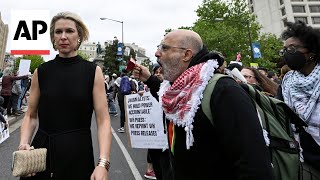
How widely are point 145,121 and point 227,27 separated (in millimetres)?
32887

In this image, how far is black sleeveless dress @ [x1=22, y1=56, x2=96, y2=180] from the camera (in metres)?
2.00

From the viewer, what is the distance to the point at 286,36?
2752mm

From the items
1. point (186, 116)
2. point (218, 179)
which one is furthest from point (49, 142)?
point (218, 179)

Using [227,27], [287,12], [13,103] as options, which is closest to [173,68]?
[13,103]

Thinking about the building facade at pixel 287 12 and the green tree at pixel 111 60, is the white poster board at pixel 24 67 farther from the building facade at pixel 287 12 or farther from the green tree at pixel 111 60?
the green tree at pixel 111 60

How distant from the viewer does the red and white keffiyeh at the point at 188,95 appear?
1592mm

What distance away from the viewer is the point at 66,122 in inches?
79.9

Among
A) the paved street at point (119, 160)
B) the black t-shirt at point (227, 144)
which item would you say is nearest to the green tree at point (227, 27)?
the paved street at point (119, 160)

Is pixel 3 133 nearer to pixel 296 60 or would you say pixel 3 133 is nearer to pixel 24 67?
pixel 24 67

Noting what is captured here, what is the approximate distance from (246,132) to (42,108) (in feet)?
4.36

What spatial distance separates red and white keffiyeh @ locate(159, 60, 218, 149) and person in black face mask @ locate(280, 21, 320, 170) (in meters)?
1.12

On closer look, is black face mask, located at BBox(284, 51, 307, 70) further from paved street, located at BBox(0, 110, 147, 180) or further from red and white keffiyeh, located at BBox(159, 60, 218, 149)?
paved street, located at BBox(0, 110, 147, 180)

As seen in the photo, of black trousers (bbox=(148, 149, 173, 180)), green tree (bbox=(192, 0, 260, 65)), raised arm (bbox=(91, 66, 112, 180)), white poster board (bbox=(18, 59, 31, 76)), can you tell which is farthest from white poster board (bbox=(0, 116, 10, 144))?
green tree (bbox=(192, 0, 260, 65))

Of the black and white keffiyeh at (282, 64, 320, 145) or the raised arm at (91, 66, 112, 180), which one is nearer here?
the raised arm at (91, 66, 112, 180)
